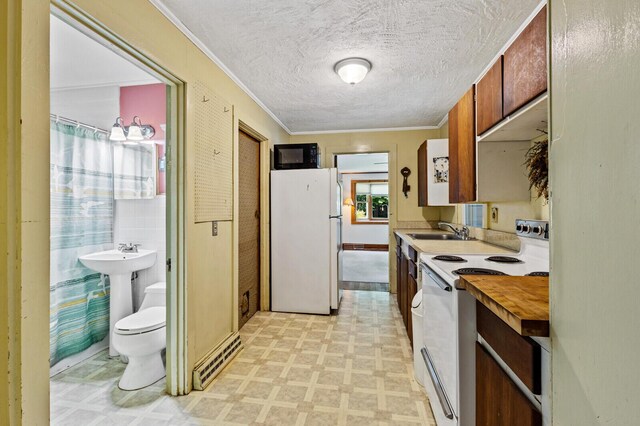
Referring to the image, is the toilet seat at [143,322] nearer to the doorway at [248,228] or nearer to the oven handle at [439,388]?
the doorway at [248,228]

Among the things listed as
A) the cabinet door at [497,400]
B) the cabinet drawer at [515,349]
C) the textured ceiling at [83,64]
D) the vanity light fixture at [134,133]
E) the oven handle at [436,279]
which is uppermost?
the textured ceiling at [83,64]

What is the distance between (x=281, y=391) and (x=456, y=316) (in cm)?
131

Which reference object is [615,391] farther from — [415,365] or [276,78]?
[276,78]

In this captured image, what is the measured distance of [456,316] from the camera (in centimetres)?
115

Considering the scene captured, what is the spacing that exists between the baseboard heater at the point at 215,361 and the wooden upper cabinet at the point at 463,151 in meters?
2.10

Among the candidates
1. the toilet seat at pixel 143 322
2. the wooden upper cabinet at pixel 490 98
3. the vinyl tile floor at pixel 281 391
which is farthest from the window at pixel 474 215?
the toilet seat at pixel 143 322

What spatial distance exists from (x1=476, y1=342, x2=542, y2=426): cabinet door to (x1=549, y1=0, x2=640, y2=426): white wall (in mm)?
145

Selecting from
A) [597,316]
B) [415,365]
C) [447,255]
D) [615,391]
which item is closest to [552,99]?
[597,316]

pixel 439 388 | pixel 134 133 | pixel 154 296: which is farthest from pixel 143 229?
pixel 439 388

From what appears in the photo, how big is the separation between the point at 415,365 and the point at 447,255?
2.79 feet

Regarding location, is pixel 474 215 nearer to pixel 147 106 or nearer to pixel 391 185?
pixel 391 185

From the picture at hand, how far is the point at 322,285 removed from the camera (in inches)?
127

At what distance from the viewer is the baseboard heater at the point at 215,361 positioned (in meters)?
1.90

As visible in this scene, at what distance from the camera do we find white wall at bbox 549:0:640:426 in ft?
1.40
